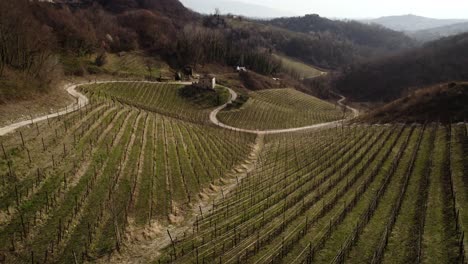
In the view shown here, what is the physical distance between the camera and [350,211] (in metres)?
26.0

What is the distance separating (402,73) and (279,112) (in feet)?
396

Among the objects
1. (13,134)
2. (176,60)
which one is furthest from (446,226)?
(176,60)

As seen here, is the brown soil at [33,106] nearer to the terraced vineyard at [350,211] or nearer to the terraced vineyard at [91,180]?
the terraced vineyard at [91,180]

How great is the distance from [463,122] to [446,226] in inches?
1110

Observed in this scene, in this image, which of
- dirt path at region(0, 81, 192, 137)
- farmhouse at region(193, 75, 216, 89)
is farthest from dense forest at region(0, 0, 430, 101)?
farmhouse at region(193, 75, 216, 89)

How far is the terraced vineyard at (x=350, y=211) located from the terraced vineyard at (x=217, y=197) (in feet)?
0.36

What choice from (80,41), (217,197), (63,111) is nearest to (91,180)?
(217,197)

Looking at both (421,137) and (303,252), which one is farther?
(421,137)

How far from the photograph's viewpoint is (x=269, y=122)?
7906cm

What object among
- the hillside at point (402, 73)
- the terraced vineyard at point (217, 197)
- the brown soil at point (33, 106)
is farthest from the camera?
the hillside at point (402, 73)

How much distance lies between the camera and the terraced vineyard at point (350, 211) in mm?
20844

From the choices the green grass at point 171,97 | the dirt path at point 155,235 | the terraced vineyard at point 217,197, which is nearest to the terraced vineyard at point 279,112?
the green grass at point 171,97

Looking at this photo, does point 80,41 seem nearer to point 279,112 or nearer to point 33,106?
point 279,112

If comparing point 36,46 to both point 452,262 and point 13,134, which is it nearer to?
point 13,134
